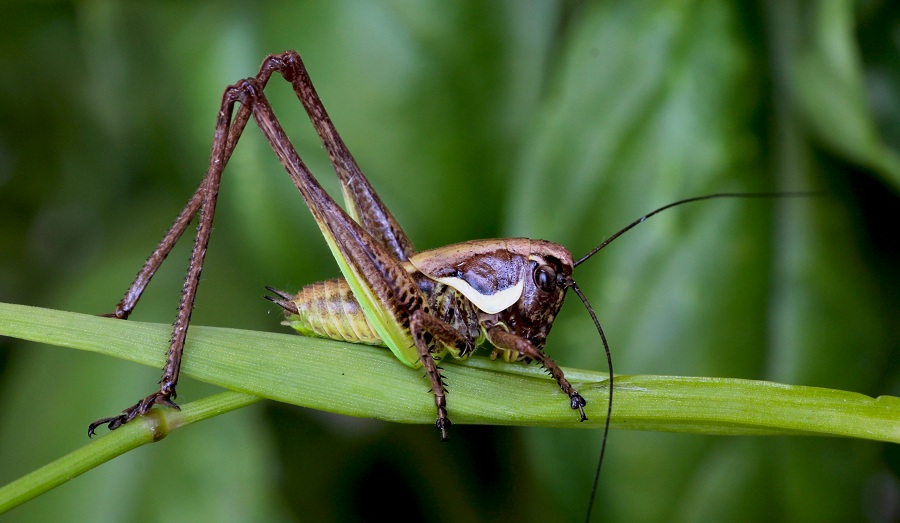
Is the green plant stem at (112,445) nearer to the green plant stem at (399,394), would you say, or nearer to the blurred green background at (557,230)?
the green plant stem at (399,394)

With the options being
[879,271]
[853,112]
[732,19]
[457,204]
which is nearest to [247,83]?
[457,204]

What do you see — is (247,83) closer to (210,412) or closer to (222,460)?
(210,412)

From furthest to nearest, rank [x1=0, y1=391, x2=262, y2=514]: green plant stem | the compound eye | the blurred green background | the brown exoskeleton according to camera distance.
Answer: the blurred green background → the compound eye → the brown exoskeleton → [x1=0, y1=391, x2=262, y2=514]: green plant stem

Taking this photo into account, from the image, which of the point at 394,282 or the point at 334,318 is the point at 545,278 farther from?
the point at 334,318

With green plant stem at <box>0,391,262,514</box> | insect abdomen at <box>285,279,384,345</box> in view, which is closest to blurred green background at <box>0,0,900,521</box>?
insect abdomen at <box>285,279,384,345</box>

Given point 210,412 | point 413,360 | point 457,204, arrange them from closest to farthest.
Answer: point 210,412 → point 413,360 → point 457,204

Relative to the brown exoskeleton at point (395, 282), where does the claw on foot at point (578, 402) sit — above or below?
below

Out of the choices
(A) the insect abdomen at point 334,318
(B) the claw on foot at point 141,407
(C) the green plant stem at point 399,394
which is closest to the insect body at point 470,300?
(A) the insect abdomen at point 334,318

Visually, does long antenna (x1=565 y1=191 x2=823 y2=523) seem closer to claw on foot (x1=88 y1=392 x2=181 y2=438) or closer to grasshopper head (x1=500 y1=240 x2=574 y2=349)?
grasshopper head (x1=500 y1=240 x2=574 y2=349)
